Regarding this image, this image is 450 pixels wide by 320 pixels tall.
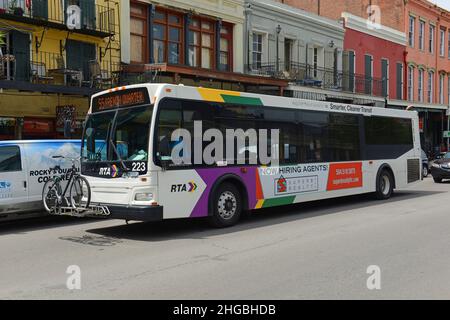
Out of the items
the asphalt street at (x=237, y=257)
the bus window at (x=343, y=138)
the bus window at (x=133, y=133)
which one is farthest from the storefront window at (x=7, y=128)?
the bus window at (x=343, y=138)

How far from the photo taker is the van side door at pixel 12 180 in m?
10.7

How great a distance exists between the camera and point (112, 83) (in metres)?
18.9

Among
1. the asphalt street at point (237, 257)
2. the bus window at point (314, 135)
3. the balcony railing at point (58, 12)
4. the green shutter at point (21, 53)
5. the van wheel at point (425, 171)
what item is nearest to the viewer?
the asphalt street at point (237, 257)

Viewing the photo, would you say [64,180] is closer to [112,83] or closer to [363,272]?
[363,272]

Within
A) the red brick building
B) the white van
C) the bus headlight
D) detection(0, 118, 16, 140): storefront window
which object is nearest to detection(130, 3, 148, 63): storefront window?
detection(0, 118, 16, 140): storefront window

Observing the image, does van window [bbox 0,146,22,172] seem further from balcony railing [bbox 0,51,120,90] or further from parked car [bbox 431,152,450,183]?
parked car [bbox 431,152,450,183]

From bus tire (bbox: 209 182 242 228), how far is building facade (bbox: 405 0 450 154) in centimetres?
2973

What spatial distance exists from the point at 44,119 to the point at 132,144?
9.75 meters

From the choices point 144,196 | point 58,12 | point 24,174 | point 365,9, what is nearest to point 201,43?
point 58,12

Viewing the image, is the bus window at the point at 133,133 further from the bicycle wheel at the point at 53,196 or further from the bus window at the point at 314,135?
the bus window at the point at 314,135

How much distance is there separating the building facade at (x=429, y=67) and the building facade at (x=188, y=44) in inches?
710

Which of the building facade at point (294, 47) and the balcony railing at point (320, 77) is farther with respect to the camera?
the balcony railing at point (320, 77)

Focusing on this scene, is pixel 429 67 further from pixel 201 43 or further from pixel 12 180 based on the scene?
pixel 12 180
